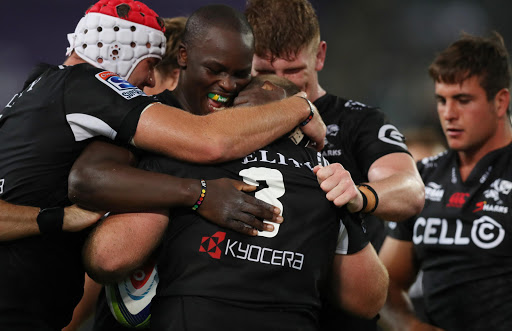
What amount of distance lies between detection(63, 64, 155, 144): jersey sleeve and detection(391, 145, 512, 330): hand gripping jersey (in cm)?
261

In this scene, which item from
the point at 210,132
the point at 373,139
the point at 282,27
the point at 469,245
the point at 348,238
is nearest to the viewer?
the point at 210,132

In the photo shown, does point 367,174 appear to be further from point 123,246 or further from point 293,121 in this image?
point 123,246

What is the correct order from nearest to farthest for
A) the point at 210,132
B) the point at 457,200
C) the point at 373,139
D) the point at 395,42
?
1. the point at 210,132
2. the point at 373,139
3. the point at 457,200
4. the point at 395,42

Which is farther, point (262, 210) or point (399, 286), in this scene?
point (399, 286)

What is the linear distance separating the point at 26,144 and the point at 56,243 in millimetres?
417

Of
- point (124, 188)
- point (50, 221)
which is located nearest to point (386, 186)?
point (124, 188)

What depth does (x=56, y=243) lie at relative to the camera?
2.32 metres

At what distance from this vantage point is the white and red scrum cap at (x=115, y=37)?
8.24 feet

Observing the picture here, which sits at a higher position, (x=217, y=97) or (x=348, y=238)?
(x=217, y=97)

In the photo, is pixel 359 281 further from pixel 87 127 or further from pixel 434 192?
pixel 434 192

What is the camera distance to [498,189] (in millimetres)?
3977

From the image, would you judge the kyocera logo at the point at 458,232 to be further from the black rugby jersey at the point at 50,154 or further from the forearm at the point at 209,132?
the black rugby jersey at the point at 50,154

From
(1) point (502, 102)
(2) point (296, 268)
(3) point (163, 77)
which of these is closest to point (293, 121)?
(2) point (296, 268)

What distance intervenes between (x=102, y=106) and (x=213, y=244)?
2.25ft
